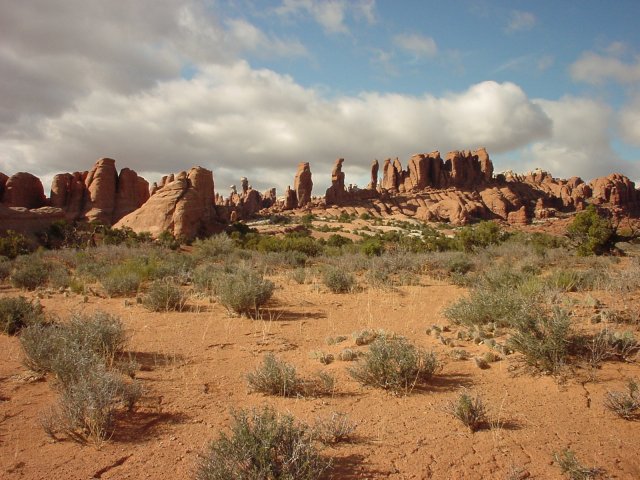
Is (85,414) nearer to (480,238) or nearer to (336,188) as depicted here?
(480,238)

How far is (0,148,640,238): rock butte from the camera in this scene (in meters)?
36.4

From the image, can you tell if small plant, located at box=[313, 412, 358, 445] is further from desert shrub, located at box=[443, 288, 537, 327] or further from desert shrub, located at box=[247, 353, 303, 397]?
desert shrub, located at box=[443, 288, 537, 327]

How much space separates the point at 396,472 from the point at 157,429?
2335 mm

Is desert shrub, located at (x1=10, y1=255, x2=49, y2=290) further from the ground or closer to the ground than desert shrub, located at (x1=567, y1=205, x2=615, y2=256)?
closer to the ground

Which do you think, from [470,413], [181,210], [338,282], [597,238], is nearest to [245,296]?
[338,282]

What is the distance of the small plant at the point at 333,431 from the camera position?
11.5 feet

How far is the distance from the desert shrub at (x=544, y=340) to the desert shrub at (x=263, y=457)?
10.6 feet

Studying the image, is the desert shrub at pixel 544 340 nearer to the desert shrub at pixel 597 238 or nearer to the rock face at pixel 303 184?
the desert shrub at pixel 597 238

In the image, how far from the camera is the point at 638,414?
3768mm

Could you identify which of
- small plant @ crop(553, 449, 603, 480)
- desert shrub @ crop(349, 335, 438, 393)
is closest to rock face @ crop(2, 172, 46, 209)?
desert shrub @ crop(349, 335, 438, 393)

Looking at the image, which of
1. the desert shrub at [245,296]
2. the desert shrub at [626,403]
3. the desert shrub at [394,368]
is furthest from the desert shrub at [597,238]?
the desert shrub at [394,368]

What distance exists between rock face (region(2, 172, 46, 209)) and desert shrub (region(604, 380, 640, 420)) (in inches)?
2089

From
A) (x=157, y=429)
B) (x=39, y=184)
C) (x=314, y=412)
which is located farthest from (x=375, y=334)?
(x=39, y=184)

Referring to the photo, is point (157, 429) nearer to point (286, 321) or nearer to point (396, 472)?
point (396, 472)
